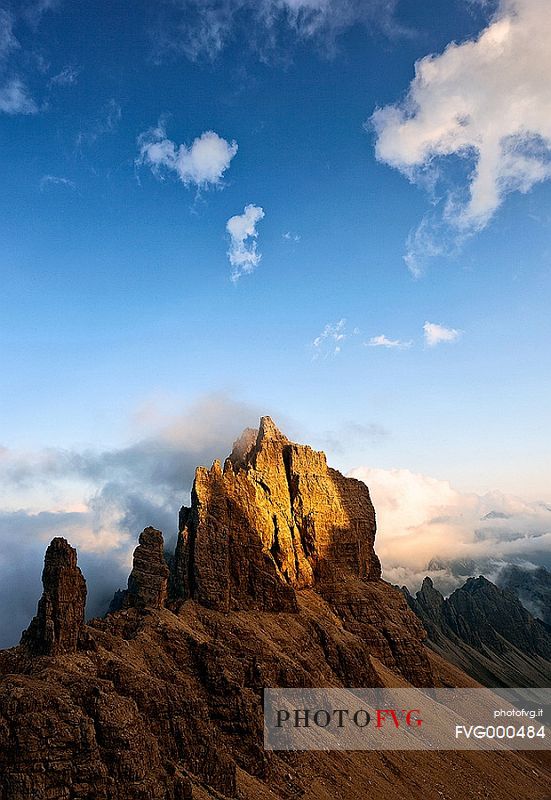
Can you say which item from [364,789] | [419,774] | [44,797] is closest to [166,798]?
[44,797]

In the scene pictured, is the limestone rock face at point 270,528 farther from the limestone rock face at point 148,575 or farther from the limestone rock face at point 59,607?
the limestone rock face at point 59,607

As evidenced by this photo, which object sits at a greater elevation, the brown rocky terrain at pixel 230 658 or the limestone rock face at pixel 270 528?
the limestone rock face at pixel 270 528

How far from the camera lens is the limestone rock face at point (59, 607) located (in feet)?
Answer: 215

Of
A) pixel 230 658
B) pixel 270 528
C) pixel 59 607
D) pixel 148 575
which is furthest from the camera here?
pixel 270 528

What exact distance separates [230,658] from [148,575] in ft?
89.6

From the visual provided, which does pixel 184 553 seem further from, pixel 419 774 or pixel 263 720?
pixel 419 774

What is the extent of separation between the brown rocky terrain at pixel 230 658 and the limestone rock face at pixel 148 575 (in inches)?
10.2

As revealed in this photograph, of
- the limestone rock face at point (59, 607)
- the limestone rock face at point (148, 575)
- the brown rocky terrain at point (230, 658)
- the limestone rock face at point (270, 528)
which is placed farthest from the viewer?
the limestone rock face at point (270, 528)

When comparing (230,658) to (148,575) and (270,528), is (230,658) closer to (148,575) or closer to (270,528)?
(148,575)

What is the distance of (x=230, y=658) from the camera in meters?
80.1

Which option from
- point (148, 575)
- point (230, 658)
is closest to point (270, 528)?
point (148, 575)

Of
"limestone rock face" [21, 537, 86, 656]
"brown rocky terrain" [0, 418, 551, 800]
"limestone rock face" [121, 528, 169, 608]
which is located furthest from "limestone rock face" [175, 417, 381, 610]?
"limestone rock face" [21, 537, 86, 656]

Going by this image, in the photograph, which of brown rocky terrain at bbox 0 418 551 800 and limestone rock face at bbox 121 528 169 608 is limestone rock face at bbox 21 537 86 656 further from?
limestone rock face at bbox 121 528 169 608

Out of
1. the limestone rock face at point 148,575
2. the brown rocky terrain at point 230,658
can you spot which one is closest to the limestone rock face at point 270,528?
the brown rocky terrain at point 230,658
